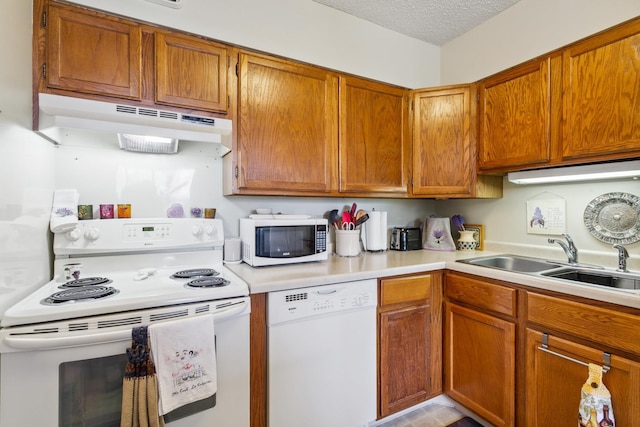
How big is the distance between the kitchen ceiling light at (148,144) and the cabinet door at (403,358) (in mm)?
1478

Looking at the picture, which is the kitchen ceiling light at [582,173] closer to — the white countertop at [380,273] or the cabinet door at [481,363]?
the white countertop at [380,273]

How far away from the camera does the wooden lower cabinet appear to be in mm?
1622

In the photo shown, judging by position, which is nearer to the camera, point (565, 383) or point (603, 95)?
point (565, 383)

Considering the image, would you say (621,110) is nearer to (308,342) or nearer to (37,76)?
(308,342)

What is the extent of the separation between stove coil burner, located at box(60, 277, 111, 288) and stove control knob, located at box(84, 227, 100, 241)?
0.19m

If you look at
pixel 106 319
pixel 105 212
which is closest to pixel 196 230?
pixel 105 212

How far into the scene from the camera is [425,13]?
202cm

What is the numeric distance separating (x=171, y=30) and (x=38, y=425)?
5.53 feet

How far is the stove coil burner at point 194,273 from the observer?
1.41 m

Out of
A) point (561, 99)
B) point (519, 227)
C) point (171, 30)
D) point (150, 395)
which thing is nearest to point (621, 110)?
point (561, 99)

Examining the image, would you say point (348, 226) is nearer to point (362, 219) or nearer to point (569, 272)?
point (362, 219)

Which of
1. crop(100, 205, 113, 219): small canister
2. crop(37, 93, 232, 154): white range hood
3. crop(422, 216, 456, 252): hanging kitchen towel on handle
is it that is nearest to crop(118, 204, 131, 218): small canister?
crop(100, 205, 113, 219): small canister

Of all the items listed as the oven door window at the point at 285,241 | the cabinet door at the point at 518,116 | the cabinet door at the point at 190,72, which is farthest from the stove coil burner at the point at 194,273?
the cabinet door at the point at 518,116

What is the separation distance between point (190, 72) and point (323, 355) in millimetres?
1569
